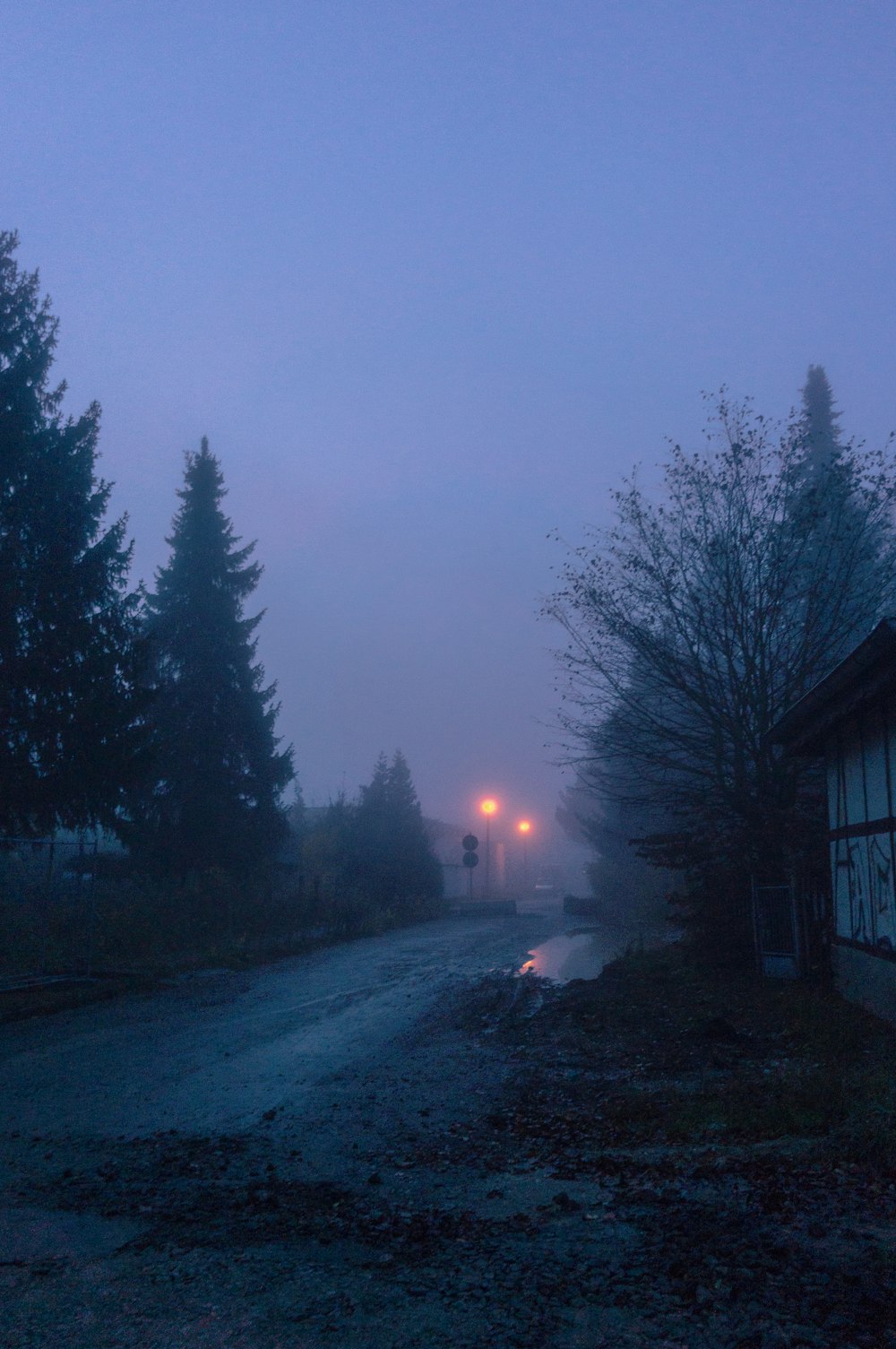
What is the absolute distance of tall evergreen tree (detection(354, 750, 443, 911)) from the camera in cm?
3947

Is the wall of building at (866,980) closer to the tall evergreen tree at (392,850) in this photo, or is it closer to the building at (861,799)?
the building at (861,799)

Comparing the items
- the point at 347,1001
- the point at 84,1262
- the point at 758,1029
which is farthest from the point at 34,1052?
the point at 758,1029

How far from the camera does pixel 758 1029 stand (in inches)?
427

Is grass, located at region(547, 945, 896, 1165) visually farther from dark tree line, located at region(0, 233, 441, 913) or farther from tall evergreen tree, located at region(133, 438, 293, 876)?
tall evergreen tree, located at region(133, 438, 293, 876)

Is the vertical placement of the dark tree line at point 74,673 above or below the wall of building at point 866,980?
above

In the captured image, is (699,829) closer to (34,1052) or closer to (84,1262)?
(34,1052)

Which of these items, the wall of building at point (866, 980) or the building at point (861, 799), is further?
the wall of building at point (866, 980)

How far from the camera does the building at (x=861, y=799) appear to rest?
950 centimetres

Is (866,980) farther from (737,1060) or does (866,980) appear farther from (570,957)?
(570,957)

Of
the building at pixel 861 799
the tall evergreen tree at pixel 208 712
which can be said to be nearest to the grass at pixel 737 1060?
the building at pixel 861 799

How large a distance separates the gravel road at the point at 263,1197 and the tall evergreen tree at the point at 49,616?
311 inches

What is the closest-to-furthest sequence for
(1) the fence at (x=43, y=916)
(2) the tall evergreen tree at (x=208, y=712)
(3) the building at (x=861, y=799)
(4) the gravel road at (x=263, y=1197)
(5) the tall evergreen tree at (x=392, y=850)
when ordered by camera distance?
(4) the gravel road at (x=263, y=1197) → (3) the building at (x=861, y=799) → (1) the fence at (x=43, y=916) → (2) the tall evergreen tree at (x=208, y=712) → (5) the tall evergreen tree at (x=392, y=850)

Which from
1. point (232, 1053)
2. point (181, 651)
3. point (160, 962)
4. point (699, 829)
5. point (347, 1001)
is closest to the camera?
point (232, 1053)

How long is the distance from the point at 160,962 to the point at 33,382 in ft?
40.6
